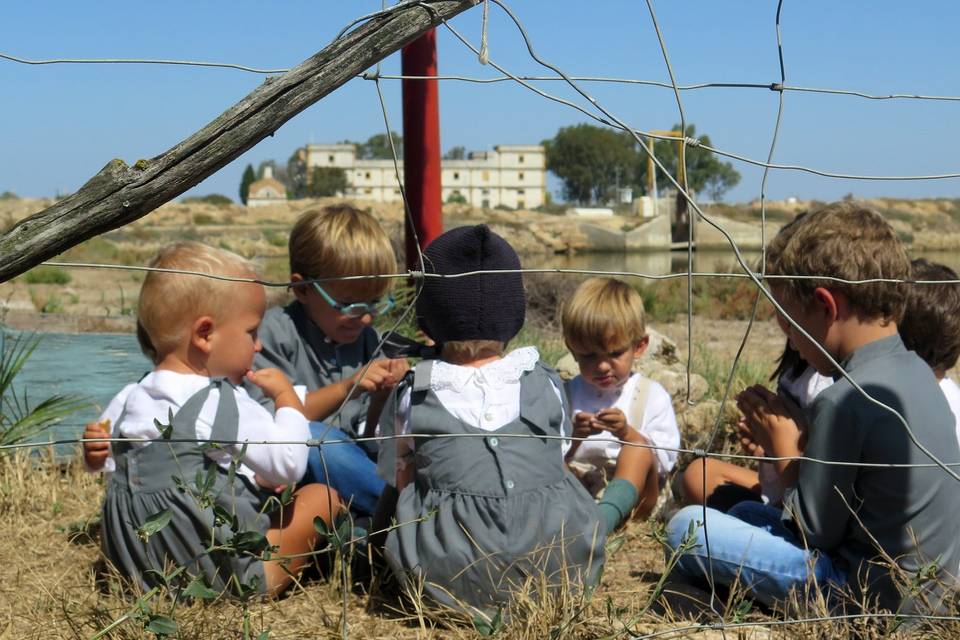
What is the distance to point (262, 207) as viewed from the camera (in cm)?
5753

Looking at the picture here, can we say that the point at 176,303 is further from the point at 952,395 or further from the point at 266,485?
the point at 952,395

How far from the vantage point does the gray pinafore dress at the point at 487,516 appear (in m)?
2.39

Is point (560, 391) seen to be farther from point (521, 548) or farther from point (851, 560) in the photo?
point (851, 560)

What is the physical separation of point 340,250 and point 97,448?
1.06 metres

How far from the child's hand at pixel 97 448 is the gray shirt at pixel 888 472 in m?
1.73

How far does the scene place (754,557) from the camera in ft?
7.93

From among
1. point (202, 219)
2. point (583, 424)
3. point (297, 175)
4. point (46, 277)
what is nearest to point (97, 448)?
point (583, 424)

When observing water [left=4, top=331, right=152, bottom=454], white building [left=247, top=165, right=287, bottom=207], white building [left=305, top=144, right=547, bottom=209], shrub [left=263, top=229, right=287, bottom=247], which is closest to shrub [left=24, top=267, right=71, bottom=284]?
water [left=4, top=331, right=152, bottom=454]

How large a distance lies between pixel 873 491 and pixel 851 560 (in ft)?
0.63

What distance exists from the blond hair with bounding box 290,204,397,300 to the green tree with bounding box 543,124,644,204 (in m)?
80.2

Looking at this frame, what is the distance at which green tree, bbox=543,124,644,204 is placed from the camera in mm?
85625

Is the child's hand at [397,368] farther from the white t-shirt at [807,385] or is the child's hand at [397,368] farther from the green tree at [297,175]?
the green tree at [297,175]

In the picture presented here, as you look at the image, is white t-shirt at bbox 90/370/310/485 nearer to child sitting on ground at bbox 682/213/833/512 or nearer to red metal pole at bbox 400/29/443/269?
child sitting on ground at bbox 682/213/833/512

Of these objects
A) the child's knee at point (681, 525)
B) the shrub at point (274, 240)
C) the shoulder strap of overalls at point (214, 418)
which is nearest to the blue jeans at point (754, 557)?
the child's knee at point (681, 525)
